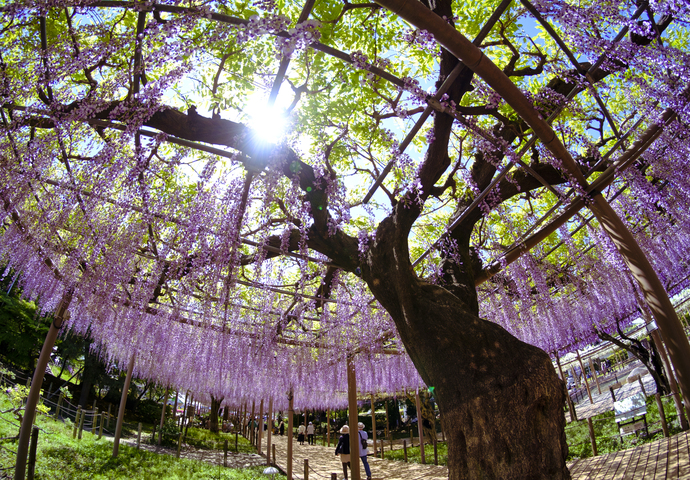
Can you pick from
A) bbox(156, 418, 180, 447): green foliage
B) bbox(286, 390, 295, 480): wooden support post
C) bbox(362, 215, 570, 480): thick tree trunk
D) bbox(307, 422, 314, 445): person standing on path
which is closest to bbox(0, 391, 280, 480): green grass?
bbox(286, 390, 295, 480): wooden support post

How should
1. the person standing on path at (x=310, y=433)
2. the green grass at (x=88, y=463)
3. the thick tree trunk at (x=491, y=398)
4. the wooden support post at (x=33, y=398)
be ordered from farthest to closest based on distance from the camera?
the person standing on path at (x=310, y=433)
the green grass at (x=88, y=463)
the wooden support post at (x=33, y=398)
the thick tree trunk at (x=491, y=398)

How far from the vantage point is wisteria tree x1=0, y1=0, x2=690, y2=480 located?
106 inches

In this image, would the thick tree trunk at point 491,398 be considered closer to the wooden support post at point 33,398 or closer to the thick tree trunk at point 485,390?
the thick tree trunk at point 485,390

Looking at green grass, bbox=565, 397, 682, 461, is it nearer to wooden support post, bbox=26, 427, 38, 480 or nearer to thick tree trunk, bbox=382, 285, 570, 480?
thick tree trunk, bbox=382, 285, 570, 480

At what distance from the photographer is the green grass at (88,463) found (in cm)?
655

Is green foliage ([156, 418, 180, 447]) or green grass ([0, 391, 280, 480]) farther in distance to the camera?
green foliage ([156, 418, 180, 447])

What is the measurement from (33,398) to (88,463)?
9.43 feet

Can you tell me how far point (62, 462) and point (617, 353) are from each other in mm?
28568

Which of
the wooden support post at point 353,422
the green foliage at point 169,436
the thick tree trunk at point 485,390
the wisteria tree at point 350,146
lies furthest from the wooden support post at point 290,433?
the green foliage at point 169,436

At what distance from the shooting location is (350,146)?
18.0 feet

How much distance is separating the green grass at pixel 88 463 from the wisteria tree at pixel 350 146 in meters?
2.63

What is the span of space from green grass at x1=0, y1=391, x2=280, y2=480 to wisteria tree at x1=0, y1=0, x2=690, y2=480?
263cm

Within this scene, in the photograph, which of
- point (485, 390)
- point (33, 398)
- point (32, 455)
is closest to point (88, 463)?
point (33, 398)

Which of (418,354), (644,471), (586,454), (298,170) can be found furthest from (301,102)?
(586,454)
